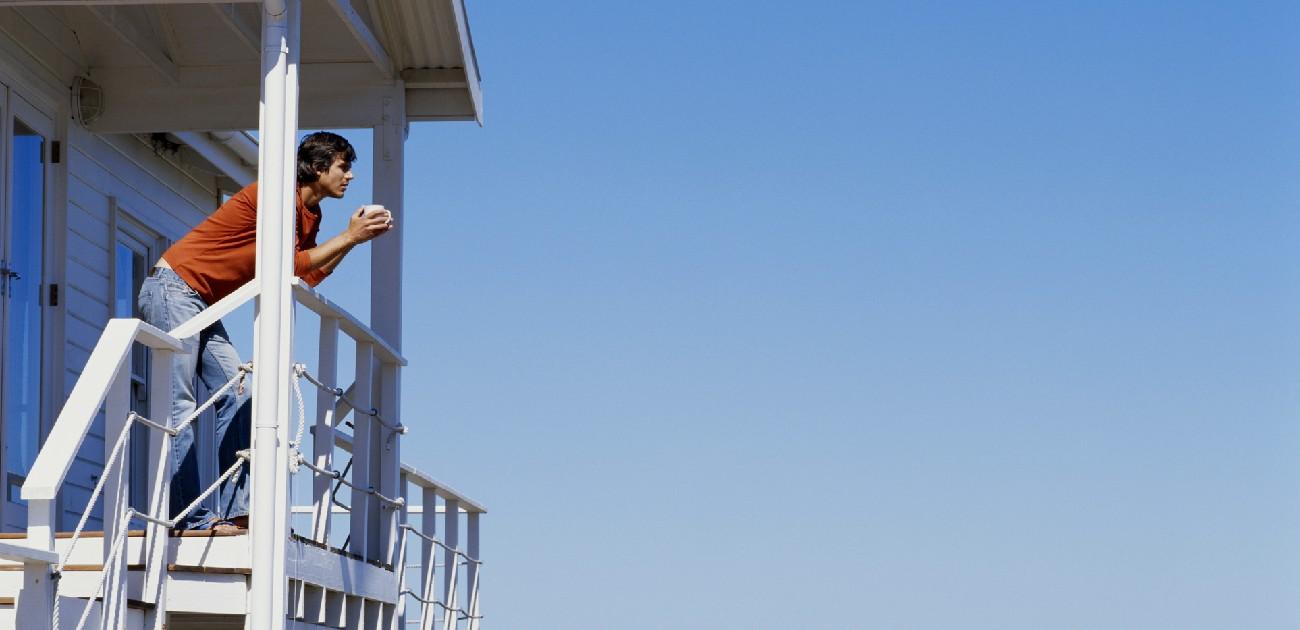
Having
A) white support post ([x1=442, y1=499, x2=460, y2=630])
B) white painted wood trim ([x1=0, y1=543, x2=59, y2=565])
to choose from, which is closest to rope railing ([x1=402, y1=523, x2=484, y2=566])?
white support post ([x1=442, y1=499, x2=460, y2=630])

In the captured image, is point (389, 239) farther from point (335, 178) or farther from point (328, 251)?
point (328, 251)

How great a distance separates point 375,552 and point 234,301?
2.42m

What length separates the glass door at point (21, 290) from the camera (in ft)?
30.6

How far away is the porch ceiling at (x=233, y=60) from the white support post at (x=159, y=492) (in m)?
2.78

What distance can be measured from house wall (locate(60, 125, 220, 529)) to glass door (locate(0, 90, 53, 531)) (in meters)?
0.22

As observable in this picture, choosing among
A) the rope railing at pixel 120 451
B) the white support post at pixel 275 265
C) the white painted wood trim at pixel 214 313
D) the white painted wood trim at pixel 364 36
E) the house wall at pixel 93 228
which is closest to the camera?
the rope railing at pixel 120 451

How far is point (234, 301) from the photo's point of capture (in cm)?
698

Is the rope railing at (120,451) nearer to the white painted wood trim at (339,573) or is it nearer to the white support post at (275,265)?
the white support post at (275,265)

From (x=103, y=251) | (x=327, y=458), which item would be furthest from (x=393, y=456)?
(x=103, y=251)

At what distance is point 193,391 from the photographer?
7348 millimetres

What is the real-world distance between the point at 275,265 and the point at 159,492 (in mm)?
1057

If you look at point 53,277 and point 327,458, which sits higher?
point 53,277

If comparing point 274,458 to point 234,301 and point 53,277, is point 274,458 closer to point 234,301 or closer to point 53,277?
point 234,301

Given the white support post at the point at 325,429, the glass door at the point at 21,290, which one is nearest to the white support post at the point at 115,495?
the white support post at the point at 325,429
